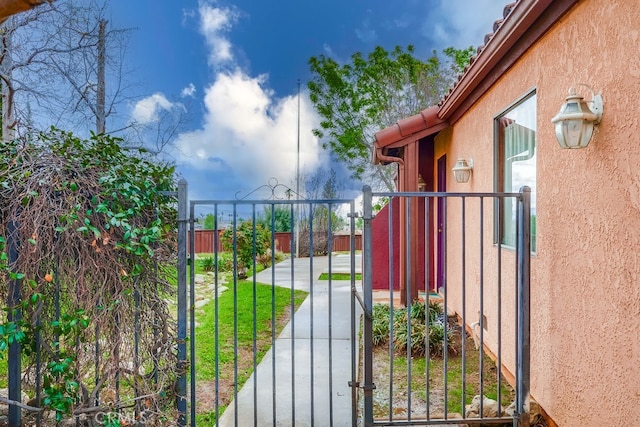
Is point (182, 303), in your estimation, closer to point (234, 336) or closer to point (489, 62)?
point (234, 336)

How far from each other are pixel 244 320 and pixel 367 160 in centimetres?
1145

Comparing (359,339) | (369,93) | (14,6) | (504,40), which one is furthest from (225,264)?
(14,6)

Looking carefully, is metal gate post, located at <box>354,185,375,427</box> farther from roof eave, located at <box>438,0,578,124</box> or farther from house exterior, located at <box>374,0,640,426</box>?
roof eave, located at <box>438,0,578,124</box>

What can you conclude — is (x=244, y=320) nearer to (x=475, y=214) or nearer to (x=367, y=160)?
(x=475, y=214)

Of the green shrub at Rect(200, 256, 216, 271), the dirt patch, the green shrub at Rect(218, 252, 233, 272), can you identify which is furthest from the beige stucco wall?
the green shrub at Rect(218, 252, 233, 272)

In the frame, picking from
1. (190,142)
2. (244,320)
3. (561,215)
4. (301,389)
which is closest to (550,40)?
(561,215)

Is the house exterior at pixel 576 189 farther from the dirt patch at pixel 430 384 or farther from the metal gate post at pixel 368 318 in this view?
the metal gate post at pixel 368 318

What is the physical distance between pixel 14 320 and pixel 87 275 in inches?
22.9

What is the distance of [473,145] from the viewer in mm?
5316

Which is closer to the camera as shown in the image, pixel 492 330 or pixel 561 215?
pixel 561 215

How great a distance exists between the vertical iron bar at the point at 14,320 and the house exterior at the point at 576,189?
138 inches

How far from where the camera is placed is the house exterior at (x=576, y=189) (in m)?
2.20

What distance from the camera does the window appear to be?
11.9 ft

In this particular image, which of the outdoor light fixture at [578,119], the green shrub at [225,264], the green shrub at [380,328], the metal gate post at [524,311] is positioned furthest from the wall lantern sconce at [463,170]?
the green shrub at [225,264]
